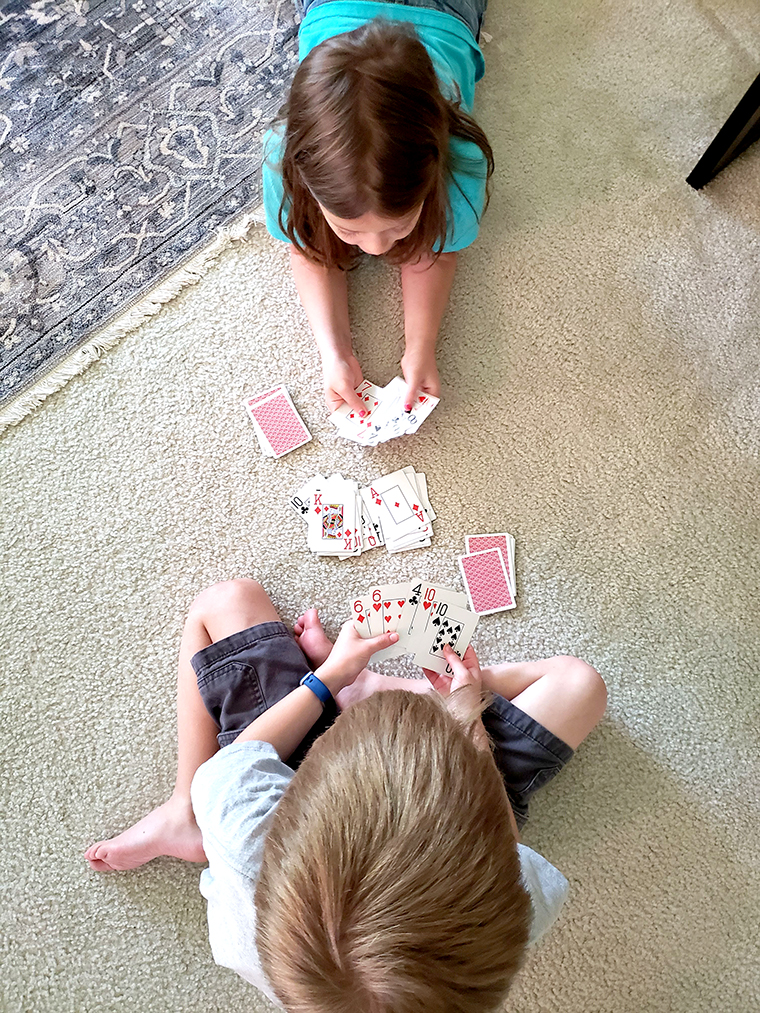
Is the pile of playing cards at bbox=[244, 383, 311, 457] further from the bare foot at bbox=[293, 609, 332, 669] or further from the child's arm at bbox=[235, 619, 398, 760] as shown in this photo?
the child's arm at bbox=[235, 619, 398, 760]

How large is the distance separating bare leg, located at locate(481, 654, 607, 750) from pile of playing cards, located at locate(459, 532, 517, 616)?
14cm

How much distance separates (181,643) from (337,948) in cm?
85

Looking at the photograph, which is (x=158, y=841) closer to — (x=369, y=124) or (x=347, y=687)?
(x=347, y=687)

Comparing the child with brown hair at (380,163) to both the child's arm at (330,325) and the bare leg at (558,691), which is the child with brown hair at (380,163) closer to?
the child's arm at (330,325)

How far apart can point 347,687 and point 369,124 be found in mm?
947

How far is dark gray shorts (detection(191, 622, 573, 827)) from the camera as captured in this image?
1.25 metres

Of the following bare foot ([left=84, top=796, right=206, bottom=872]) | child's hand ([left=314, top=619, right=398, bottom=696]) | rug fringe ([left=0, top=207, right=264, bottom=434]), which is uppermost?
rug fringe ([left=0, top=207, right=264, bottom=434])

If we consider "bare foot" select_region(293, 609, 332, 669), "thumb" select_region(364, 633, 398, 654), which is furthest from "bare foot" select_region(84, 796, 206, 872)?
"thumb" select_region(364, 633, 398, 654)

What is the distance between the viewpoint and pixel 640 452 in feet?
5.19

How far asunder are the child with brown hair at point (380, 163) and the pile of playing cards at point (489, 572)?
13.5 inches

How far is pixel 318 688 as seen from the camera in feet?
4.03

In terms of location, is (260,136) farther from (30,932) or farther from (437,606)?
(30,932)

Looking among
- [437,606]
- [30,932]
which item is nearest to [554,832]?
[437,606]

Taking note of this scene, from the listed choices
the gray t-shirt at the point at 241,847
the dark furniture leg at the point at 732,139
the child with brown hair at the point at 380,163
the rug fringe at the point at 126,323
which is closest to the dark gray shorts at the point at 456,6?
the child with brown hair at the point at 380,163
